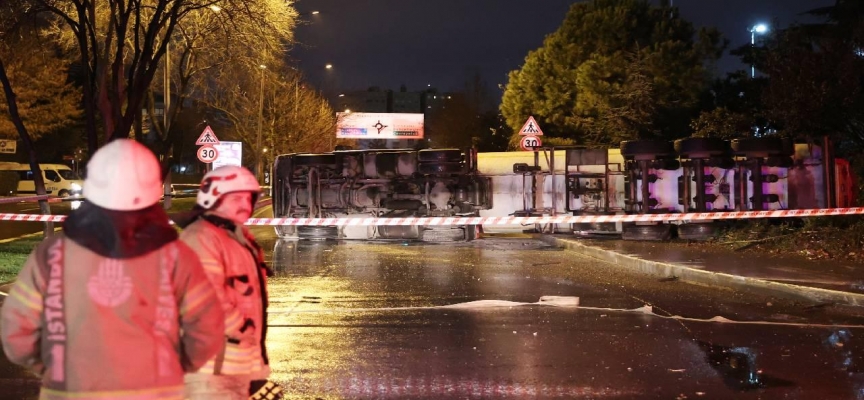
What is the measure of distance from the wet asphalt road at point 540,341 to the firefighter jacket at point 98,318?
366 centimetres

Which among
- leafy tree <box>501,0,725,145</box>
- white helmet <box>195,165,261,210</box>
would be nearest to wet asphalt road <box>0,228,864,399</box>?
white helmet <box>195,165,261,210</box>

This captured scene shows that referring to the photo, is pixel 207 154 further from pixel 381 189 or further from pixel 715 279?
pixel 715 279

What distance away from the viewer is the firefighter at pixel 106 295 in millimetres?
2973

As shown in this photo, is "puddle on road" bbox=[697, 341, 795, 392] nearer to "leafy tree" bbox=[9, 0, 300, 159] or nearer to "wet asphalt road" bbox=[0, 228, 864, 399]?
"wet asphalt road" bbox=[0, 228, 864, 399]

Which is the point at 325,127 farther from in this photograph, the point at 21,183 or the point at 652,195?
the point at 652,195

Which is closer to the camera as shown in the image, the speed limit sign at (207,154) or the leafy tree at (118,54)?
the leafy tree at (118,54)

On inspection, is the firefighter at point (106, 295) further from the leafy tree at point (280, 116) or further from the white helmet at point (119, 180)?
the leafy tree at point (280, 116)

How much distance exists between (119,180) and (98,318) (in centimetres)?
47

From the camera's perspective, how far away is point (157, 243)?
3031mm

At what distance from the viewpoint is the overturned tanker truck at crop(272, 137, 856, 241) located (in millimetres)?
17641

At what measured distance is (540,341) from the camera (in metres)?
8.50

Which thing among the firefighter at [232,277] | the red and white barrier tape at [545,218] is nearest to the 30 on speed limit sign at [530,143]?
the red and white barrier tape at [545,218]

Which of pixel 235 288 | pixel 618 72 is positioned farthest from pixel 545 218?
pixel 618 72

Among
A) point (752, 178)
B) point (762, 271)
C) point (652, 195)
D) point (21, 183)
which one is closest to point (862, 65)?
point (752, 178)
